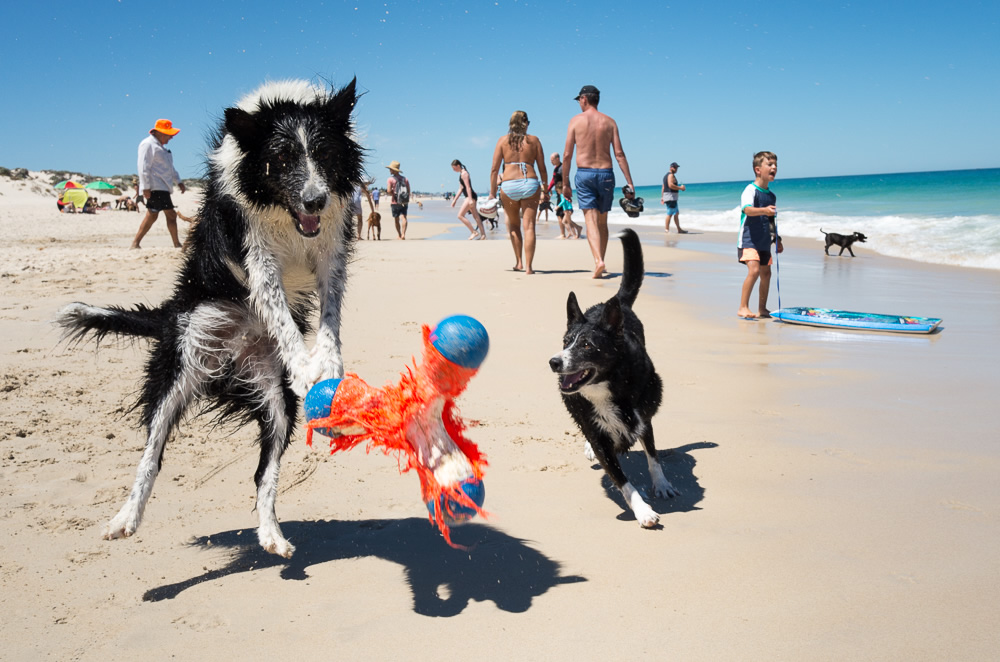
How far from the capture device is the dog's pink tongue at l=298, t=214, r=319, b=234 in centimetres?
313

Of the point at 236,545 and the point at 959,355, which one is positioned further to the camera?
the point at 959,355

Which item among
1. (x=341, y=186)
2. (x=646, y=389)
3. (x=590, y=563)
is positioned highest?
(x=341, y=186)

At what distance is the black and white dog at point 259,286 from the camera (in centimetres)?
308

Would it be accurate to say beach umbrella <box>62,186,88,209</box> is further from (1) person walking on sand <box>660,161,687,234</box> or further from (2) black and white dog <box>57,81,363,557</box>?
(2) black and white dog <box>57,81,363,557</box>

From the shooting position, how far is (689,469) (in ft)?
13.3

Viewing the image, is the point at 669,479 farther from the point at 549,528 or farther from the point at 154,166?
the point at 154,166

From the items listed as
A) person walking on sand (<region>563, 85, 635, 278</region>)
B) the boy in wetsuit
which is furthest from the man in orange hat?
the boy in wetsuit

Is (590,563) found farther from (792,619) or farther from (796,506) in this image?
(796,506)

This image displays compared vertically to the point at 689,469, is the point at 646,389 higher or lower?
higher

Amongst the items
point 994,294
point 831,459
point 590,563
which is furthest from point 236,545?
point 994,294

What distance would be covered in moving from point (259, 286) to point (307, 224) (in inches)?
13.5

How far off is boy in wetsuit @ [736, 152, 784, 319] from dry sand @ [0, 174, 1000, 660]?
52.7 inches

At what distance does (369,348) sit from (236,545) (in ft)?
10.4

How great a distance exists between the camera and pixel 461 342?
97.8 inches
